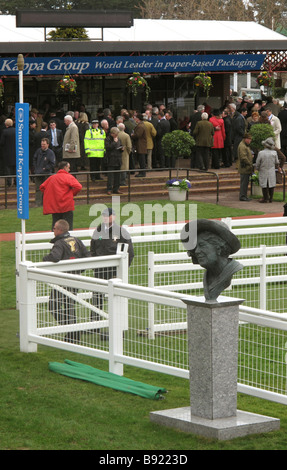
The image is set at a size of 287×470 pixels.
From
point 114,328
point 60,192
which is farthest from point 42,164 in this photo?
point 114,328

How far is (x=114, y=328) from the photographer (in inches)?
399

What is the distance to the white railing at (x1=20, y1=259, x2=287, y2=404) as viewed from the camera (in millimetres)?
9297

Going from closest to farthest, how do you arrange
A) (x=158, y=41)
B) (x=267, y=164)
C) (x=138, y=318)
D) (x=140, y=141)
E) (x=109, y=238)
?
(x=138, y=318), (x=109, y=238), (x=267, y=164), (x=140, y=141), (x=158, y=41)

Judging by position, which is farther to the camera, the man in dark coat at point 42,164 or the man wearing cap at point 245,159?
the man wearing cap at point 245,159

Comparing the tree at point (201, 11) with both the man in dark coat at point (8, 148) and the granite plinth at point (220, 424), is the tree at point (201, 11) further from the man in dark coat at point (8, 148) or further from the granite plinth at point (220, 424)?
the granite plinth at point (220, 424)

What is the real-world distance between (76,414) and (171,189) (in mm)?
16042

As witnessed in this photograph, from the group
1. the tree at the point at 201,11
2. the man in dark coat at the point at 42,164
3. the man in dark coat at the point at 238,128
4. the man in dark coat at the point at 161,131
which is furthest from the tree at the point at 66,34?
the tree at the point at 201,11

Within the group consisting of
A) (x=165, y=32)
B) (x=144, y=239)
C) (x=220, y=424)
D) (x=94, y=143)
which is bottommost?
(x=220, y=424)

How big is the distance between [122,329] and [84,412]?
137 centimetres

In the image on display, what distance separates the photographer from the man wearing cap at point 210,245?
8.29 m

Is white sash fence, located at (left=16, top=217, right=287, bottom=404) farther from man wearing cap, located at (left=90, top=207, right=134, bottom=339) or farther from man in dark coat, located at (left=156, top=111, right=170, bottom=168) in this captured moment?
man in dark coat, located at (left=156, top=111, right=170, bottom=168)

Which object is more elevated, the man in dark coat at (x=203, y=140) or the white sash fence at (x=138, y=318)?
the man in dark coat at (x=203, y=140)

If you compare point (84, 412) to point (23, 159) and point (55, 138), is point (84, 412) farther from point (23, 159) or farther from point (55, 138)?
point (55, 138)

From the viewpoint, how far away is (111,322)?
1014cm
